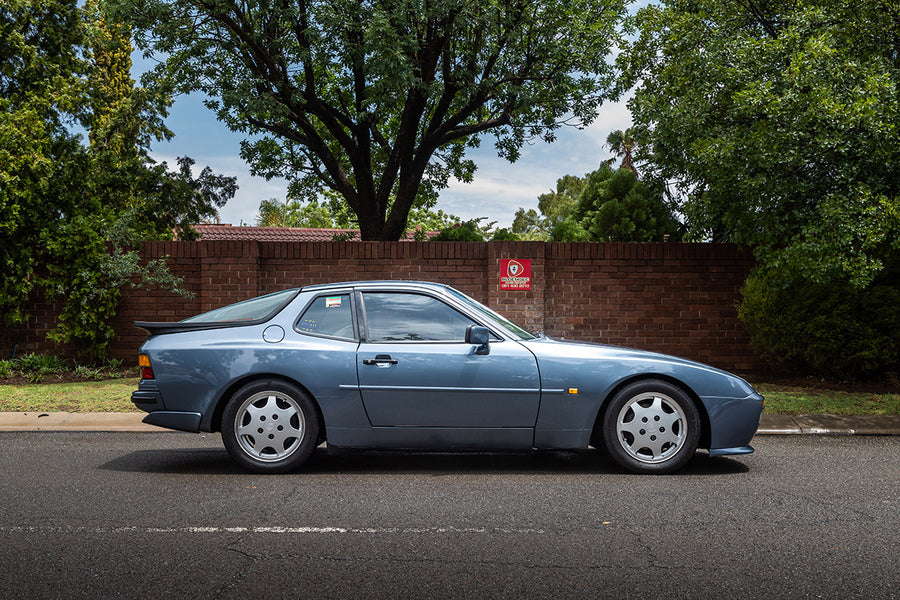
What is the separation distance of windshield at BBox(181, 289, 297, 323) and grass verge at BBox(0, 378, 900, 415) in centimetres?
328

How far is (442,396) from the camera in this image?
5.55 m

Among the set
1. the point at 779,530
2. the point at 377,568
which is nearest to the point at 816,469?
the point at 779,530

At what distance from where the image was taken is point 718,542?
→ 4000mm

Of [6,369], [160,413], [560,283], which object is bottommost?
[6,369]

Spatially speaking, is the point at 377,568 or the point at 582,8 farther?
the point at 582,8

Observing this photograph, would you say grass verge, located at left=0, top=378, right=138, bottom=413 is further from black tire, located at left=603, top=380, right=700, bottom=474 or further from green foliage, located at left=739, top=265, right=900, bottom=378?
green foliage, located at left=739, top=265, right=900, bottom=378

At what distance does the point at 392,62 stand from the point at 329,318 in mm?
8046

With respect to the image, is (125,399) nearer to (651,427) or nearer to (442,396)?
(442,396)

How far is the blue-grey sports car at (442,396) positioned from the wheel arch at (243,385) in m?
0.01

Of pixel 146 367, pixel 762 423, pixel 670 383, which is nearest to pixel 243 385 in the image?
pixel 146 367

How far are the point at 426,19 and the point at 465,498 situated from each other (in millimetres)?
10088

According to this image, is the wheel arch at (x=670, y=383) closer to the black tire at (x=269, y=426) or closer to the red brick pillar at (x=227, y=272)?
the black tire at (x=269, y=426)

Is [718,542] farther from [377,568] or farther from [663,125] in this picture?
[663,125]

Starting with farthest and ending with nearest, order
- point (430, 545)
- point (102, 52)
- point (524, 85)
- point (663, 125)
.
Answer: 1. point (102, 52)
2. point (524, 85)
3. point (663, 125)
4. point (430, 545)
